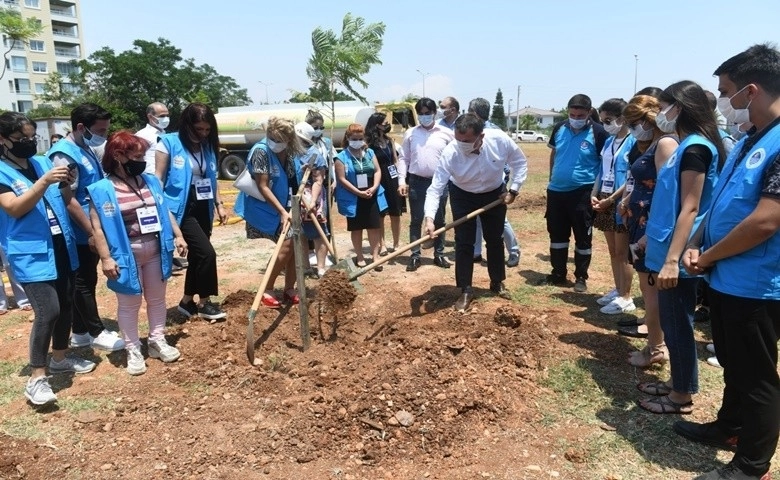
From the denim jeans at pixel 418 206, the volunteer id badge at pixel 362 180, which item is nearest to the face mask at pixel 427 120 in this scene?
the denim jeans at pixel 418 206

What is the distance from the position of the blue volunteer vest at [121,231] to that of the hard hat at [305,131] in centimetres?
158

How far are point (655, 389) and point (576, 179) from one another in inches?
94.8

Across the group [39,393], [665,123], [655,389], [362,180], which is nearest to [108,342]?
[39,393]

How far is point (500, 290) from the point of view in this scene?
Answer: 522 cm

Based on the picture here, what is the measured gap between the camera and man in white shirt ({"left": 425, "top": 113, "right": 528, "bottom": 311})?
4664 millimetres

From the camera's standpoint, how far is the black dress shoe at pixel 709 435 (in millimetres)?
2760

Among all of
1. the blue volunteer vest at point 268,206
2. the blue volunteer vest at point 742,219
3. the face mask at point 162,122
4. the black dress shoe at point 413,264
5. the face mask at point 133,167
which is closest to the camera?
the blue volunteer vest at point 742,219

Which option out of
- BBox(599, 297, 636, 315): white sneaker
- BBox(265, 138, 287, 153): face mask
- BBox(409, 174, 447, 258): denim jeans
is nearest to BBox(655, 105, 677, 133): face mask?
BBox(599, 297, 636, 315): white sneaker

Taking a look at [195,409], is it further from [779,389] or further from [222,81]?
[222,81]

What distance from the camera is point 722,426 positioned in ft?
9.04

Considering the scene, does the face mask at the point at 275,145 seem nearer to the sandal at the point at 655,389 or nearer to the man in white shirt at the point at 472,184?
the man in white shirt at the point at 472,184

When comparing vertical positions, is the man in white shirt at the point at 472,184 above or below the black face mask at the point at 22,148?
below

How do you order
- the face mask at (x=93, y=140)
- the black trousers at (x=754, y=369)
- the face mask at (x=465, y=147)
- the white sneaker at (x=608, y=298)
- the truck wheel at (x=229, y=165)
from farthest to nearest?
the truck wheel at (x=229, y=165) → the white sneaker at (x=608, y=298) → the face mask at (x=465, y=147) → the face mask at (x=93, y=140) → the black trousers at (x=754, y=369)

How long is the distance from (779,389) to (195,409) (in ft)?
9.99
